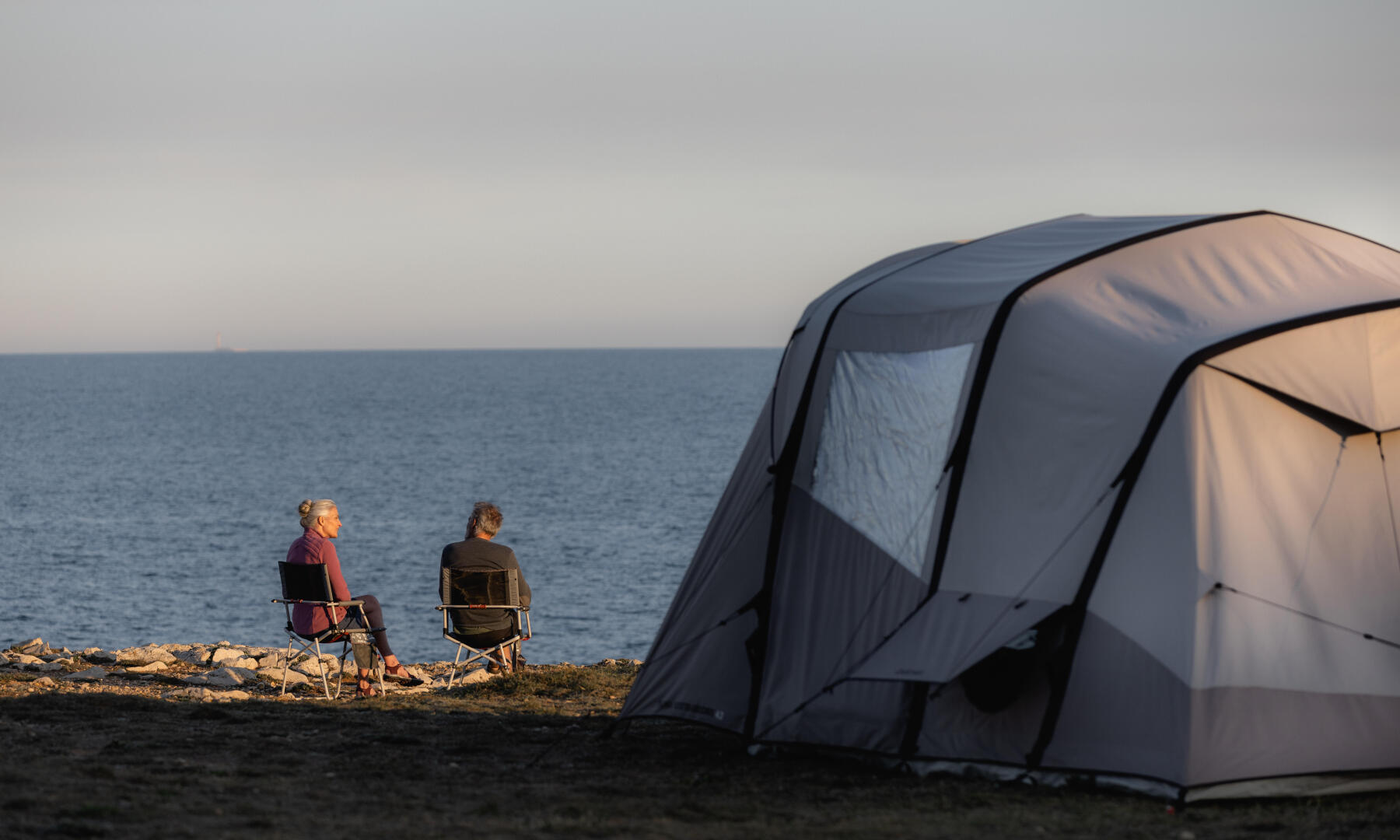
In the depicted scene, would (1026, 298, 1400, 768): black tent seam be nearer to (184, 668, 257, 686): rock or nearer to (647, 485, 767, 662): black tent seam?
(647, 485, 767, 662): black tent seam

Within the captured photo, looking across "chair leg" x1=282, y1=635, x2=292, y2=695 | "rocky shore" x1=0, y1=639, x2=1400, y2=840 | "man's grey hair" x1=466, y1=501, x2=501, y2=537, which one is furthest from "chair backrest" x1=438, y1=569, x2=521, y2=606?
"chair leg" x1=282, y1=635, x2=292, y2=695

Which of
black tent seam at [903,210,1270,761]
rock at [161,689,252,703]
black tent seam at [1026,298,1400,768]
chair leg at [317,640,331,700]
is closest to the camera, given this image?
black tent seam at [1026,298,1400,768]

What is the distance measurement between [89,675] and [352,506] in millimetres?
31785

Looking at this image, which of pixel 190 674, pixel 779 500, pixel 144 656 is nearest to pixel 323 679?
pixel 190 674

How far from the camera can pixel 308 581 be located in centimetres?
892

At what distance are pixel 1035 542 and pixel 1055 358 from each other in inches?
33.5

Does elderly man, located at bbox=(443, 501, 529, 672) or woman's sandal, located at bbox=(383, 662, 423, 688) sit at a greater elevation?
elderly man, located at bbox=(443, 501, 529, 672)

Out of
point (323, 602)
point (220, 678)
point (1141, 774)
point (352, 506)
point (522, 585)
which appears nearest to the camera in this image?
point (1141, 774)

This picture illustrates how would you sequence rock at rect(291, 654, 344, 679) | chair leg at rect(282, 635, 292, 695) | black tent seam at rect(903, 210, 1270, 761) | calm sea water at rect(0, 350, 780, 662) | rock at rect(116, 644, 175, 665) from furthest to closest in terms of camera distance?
calm sea water at rect(0, 350, 780, 662) < rock at rect(116, 644, 175, 665) < rock at rect(291, 654, 344, 679) < chair leg at rect(282, 635, 292, 695) < black tent seam at rect(903, 210, 1270, 761)

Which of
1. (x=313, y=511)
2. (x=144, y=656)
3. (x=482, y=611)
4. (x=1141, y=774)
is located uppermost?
(x=313, y=511)

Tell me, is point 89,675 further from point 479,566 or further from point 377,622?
point 479,566

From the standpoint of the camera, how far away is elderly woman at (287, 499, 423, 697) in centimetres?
898

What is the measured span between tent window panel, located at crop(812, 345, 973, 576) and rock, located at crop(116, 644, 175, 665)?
6064 millimetres

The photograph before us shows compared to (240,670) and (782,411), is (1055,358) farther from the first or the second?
(240,670)
